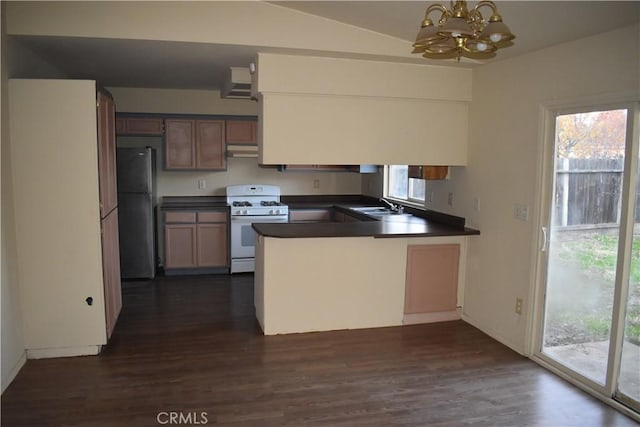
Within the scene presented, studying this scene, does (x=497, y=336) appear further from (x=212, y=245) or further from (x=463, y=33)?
(x=212, y=245)

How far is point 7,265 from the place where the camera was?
3.21m

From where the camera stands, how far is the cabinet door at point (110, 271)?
3.68 metres

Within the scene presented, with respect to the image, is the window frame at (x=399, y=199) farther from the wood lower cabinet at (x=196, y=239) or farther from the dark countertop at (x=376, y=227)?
the wood lower cabinet at (x=196, y=239)

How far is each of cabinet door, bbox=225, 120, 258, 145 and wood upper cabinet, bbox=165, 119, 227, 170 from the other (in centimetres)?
9

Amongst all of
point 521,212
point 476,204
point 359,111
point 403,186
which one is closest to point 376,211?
point 403,186

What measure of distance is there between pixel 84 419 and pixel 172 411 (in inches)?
18.7

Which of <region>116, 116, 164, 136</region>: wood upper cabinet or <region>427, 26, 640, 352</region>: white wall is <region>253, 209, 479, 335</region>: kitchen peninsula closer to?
<region>427, 26, 640, 352</region>: white wall

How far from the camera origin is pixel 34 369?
3.34m

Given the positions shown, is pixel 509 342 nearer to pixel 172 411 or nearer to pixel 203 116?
pixel 172 411

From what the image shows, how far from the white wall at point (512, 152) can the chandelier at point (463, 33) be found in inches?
48.4

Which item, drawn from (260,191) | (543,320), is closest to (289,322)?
(543,320)

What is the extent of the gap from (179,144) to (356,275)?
3.09 m

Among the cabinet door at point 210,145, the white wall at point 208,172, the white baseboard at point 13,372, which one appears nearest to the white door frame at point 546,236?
the white baseboard at point 13,372

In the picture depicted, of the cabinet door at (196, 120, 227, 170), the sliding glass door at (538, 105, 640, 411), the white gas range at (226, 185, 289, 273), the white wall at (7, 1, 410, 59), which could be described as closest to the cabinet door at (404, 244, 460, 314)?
the sliding glass door at (538, 105, 640, 411)
